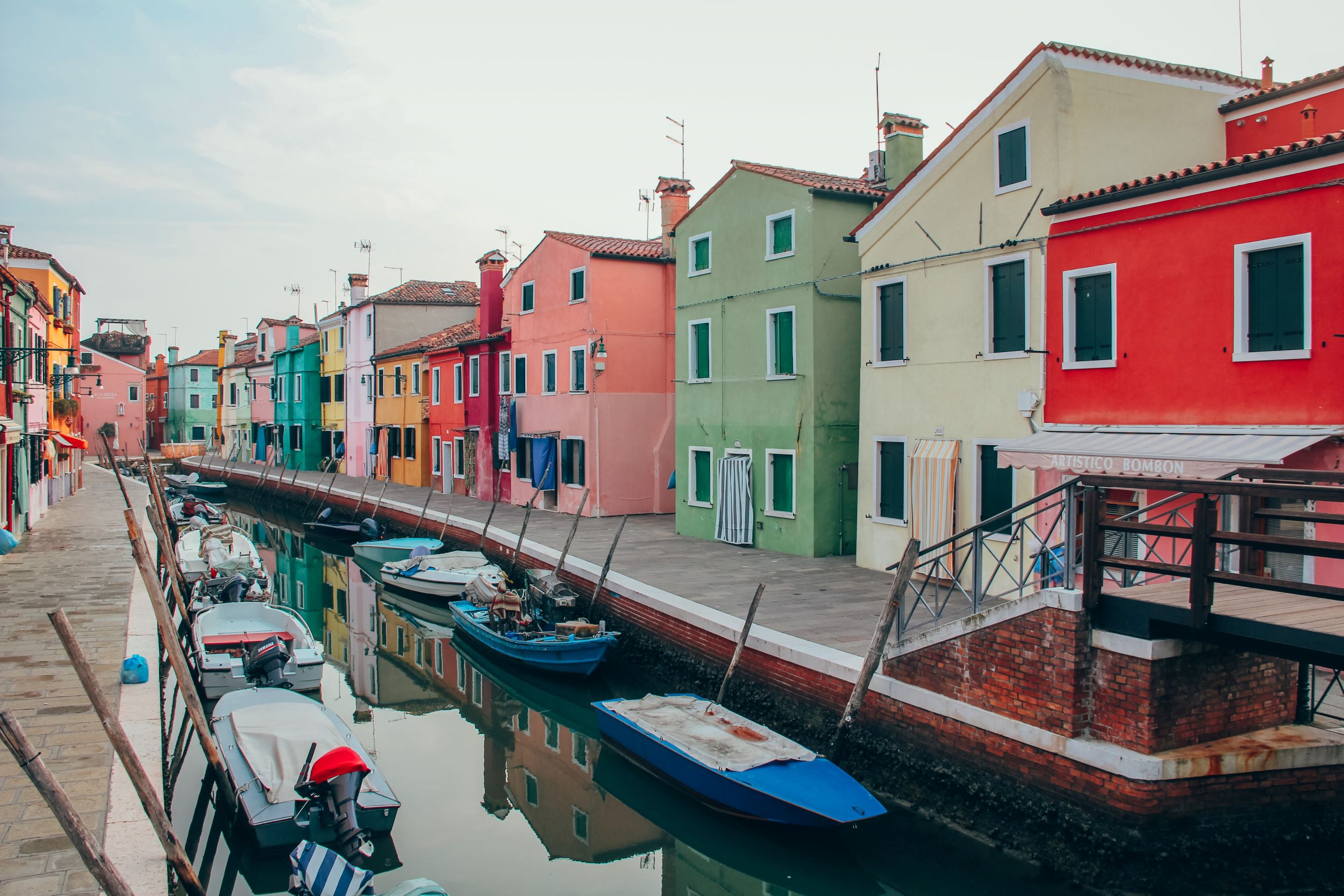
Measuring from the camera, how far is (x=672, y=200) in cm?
2639

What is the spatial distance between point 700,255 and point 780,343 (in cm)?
358

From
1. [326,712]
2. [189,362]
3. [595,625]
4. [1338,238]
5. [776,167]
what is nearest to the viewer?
[1338,238]

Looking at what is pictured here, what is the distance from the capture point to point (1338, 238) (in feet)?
32.3

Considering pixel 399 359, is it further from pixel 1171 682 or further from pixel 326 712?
pixel 1171 682

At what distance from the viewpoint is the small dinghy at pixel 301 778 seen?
8.62m

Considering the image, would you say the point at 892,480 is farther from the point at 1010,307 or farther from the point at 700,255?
the point at 700,255

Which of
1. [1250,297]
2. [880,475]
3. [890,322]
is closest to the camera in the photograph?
[1250,297]

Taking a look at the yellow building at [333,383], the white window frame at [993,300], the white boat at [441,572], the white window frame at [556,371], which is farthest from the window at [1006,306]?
the yellow building at [333,383]

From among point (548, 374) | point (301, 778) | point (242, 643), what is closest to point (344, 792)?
point (301, 778)

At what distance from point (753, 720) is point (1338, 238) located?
8157 millimetres

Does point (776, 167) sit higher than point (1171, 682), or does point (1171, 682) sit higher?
point (776, 167)

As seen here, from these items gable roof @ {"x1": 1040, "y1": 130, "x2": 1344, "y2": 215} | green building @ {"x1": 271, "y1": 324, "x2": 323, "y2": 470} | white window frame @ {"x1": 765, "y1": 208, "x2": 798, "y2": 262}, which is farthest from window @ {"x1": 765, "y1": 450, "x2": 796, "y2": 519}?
green building @ {"x1": 271, "y1": 324, "x2": 323, "y2": 470}

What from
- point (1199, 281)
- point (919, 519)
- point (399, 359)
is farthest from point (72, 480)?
point (1199, 281)

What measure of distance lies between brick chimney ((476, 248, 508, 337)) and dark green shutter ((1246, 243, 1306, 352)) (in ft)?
80.5
